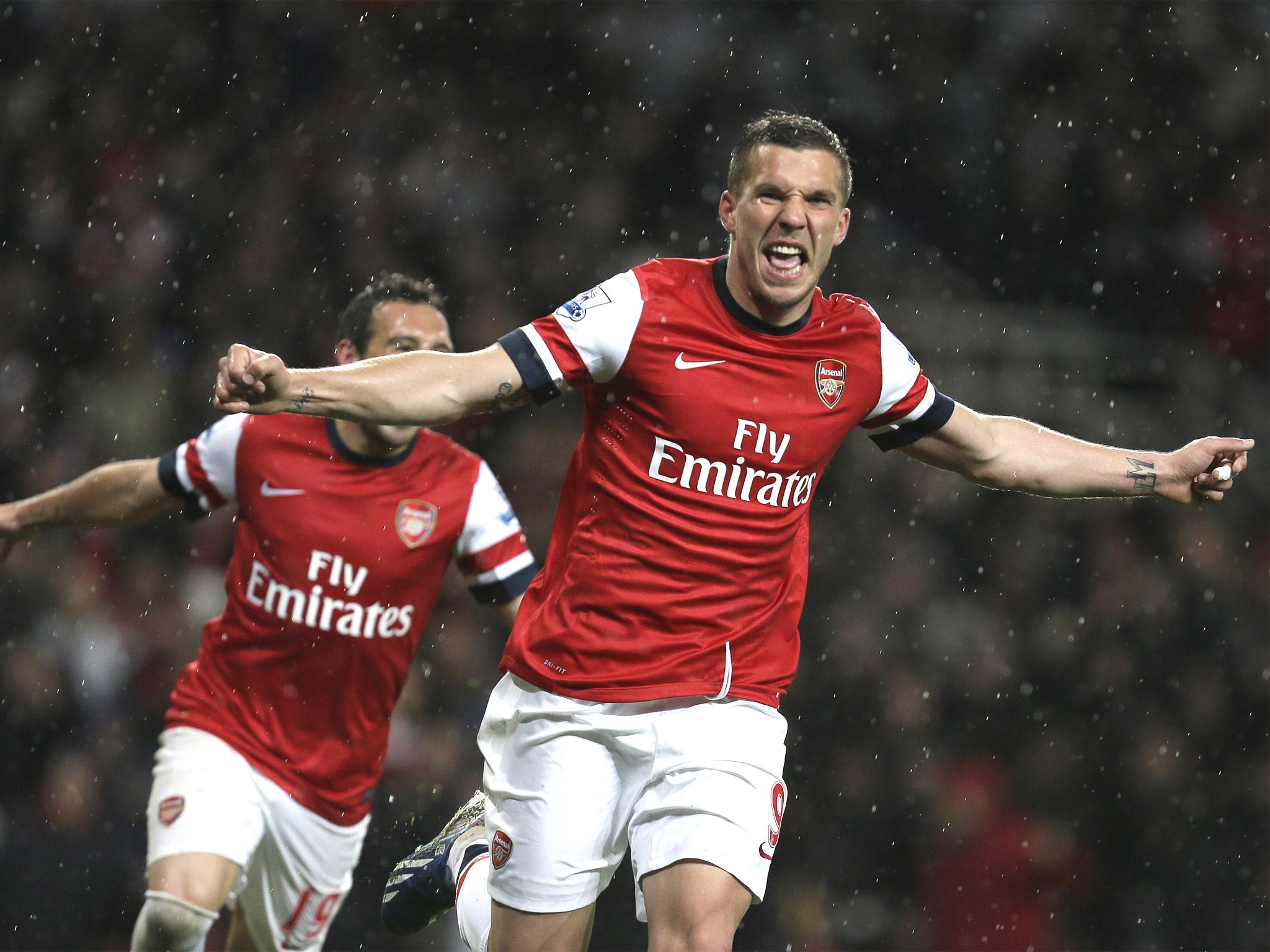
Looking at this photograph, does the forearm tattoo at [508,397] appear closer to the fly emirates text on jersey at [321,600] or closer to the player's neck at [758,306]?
the player's neck at [758,306]

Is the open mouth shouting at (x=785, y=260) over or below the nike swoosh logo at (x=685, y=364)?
over

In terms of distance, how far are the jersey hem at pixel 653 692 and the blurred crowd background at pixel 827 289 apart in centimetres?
349

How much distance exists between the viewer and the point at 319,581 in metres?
4.30

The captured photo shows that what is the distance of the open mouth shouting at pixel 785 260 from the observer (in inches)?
129

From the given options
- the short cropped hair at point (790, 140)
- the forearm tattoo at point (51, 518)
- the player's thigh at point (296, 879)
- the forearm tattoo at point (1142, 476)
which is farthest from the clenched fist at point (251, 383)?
the forearm tattoo at point (1142, 476)

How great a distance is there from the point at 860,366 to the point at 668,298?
1.64 feet

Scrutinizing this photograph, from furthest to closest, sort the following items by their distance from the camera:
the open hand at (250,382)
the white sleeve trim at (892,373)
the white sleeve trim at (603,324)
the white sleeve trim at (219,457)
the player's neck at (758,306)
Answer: the white sleeve trim at (219,457) → the white sleeve trim at (892,373) → the player's neck at (758,306) → the white sleeve trim at (603,324) → the open hand at (250,382)

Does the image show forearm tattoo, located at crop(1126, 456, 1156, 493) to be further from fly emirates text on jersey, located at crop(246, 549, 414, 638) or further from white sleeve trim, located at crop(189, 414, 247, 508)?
white sleeve trim, located at crop(189, 414, 247, 508)

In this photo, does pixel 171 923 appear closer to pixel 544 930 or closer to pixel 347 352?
pixel 544 930

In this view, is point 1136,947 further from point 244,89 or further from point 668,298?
point 244,89

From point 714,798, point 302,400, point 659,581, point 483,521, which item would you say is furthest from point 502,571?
point 302,400

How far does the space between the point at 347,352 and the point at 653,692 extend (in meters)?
1.97

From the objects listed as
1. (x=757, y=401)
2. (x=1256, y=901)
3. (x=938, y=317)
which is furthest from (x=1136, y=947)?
(x=757, y=401)

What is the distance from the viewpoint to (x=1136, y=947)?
6758 mm
